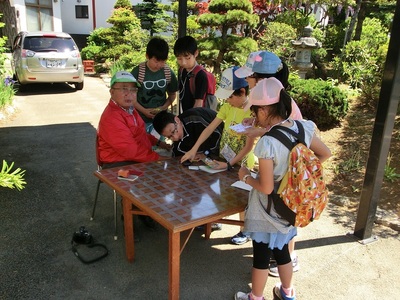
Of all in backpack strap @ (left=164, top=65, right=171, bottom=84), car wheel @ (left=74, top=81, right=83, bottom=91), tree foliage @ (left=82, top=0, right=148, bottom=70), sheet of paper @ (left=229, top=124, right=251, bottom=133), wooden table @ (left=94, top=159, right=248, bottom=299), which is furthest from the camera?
tree foliage @ (left=82, top=0, right=148, bottom=70)

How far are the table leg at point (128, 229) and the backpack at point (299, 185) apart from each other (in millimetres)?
1104

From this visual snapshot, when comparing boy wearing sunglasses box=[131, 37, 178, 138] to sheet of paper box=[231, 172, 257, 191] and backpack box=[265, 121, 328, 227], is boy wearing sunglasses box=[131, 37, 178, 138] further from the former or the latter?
backpack box=[265, 121, 328, 227]

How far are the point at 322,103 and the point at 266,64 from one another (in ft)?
11.7

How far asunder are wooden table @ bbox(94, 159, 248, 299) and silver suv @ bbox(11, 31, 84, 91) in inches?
288

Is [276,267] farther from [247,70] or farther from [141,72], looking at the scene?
[141,72]

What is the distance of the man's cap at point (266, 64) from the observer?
2.44 meters

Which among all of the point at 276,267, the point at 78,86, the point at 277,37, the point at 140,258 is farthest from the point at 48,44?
the point at 276,267

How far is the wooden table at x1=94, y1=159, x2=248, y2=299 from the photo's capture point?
2.08 metres

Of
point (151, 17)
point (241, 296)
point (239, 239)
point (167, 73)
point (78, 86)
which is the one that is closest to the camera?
point (241, 296)

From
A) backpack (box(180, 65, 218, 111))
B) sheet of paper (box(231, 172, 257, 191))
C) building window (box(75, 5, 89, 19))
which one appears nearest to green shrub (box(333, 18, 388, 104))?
backpack (box(180, 65, 218, 111))

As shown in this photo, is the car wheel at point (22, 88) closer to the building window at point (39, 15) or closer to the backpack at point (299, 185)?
the building window at point (39, 15)

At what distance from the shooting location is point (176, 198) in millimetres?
2291

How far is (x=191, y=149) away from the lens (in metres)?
2.88

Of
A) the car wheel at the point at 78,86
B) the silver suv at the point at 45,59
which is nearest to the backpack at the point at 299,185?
the silver suv at the point at 45,59
